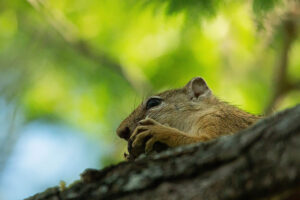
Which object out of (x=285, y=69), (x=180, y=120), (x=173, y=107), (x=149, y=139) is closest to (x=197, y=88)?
(x=173, y=107)

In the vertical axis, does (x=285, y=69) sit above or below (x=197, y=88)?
above

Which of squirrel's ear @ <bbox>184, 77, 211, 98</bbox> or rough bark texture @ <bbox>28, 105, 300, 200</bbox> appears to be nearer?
rough bark texture @ <bbox>28, 105, 300, 200</bbox>

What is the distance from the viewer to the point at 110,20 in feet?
30.2

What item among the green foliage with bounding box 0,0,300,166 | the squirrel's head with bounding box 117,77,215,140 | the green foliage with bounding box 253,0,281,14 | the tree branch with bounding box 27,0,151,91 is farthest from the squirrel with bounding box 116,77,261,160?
the green foliage with bounding box 0,0,300,166

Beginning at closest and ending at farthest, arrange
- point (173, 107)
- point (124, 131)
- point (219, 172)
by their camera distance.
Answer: point (219, 172) < point (124, 131) < point (173, 107)

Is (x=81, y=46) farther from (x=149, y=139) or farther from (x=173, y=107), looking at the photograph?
(x=149, y=139)

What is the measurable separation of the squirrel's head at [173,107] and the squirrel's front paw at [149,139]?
83cm

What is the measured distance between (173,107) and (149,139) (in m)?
1.39

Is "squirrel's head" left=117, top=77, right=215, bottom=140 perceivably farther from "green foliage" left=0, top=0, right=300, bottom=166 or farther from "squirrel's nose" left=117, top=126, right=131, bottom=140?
"green foliage" left=0, top=0, right=300, bottom=166

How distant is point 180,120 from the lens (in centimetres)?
512

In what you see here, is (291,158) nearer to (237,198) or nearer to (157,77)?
(237,198)

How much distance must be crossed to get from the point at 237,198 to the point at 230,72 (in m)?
6.74

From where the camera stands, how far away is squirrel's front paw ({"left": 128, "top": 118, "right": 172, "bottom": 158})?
4.02m

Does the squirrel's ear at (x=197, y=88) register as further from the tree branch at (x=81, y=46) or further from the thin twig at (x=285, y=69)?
the tree branch at (x=81, y=46)
